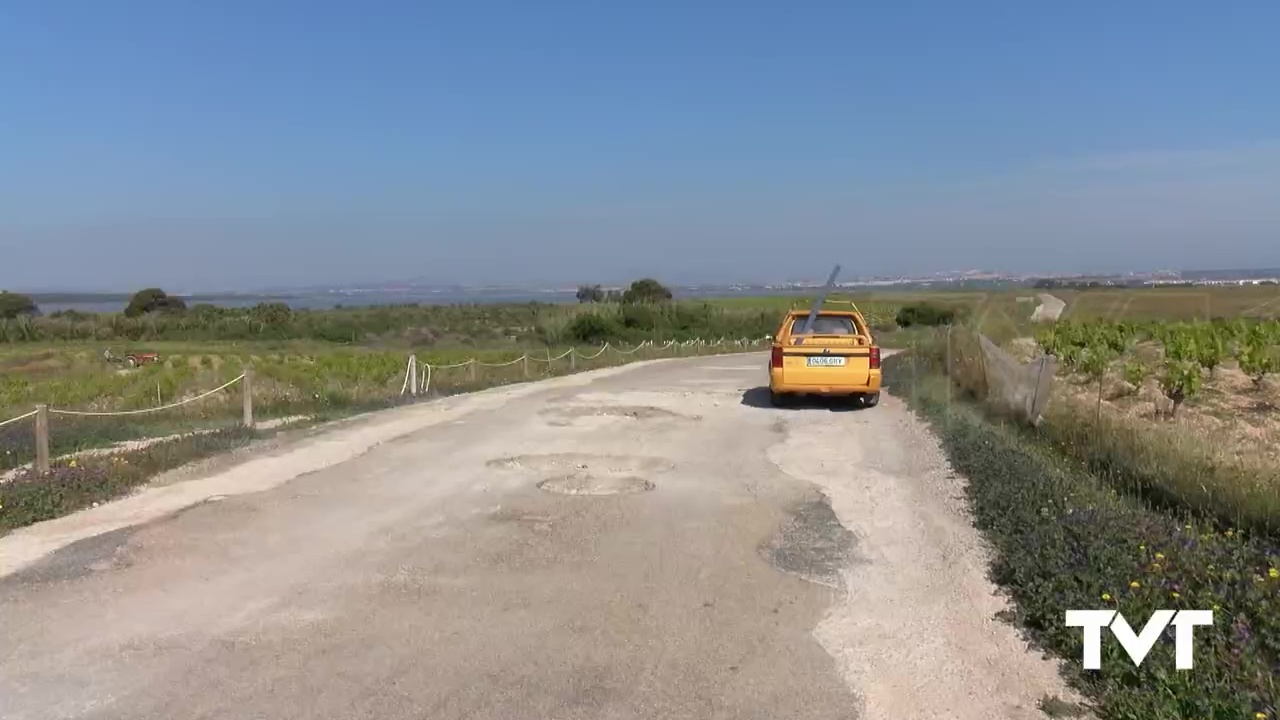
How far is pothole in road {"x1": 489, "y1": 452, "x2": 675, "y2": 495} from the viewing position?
9430mm

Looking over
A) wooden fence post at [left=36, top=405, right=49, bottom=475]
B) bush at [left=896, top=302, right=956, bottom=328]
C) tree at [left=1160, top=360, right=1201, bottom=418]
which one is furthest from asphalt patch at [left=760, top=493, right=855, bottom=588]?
bush at [left=896, top=302, right=956, bottom=328]

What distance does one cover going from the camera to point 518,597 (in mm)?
5910

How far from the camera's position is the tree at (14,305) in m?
102

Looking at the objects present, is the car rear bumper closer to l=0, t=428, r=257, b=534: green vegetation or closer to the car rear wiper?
the car rear wiper

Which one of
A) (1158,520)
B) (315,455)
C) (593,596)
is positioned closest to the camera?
(593,596)

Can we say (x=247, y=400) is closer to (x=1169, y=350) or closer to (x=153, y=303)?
(x=1169, y=350)

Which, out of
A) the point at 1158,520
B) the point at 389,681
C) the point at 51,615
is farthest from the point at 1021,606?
the point at 51,615

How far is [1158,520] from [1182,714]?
339 centimetres

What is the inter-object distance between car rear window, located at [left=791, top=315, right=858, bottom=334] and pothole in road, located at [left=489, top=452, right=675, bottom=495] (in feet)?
21.4

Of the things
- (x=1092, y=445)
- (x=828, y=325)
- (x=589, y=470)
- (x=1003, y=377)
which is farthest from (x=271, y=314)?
(x=1092, y=445)

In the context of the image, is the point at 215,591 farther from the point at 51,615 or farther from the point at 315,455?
the point at 315,455

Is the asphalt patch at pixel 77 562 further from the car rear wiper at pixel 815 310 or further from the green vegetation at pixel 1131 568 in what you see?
the car rear wiper at pixel 815 310

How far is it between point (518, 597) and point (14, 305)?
4792 inches

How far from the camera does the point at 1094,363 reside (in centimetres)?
2067
